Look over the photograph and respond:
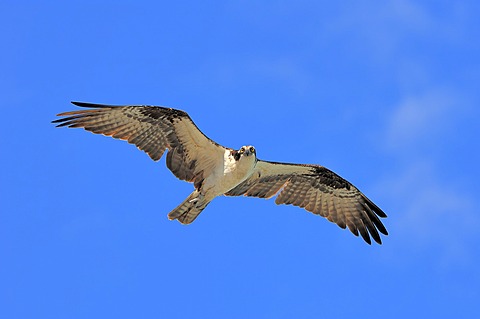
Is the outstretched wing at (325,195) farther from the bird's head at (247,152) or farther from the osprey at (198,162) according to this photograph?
the bird's head at (247,152)

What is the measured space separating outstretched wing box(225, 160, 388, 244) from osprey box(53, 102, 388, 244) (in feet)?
0.08

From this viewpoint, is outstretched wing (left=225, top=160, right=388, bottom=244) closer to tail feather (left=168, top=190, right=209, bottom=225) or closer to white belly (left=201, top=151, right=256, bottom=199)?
white belly (left=201, top=151, right=256, bottom=199)

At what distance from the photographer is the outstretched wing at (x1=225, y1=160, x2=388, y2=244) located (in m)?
21.4

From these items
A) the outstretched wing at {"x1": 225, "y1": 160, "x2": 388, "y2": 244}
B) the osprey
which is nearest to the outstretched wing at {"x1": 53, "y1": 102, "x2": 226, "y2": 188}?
the osprey

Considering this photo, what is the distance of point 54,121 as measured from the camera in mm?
19219

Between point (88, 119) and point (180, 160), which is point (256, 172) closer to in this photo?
point (180, 160)

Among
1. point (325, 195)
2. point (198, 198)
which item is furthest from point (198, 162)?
point (325, 195)

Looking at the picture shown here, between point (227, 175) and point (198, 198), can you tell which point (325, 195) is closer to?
point (227, 175)

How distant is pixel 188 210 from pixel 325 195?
376 cm

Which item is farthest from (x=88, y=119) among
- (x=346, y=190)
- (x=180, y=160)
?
(x=346, y=190)

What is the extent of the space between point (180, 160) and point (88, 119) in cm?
219

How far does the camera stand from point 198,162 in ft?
66.4

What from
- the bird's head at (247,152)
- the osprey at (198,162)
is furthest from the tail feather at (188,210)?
the bird's head at (247,152)

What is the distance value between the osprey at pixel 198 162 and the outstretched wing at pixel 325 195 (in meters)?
0.02
